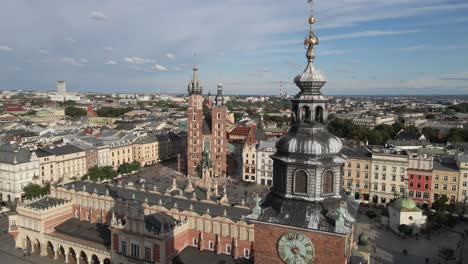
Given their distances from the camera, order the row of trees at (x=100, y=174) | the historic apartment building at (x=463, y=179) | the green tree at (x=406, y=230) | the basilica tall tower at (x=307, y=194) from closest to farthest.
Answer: the basilica tall tower at (x=307, y=194), the green tree at (x=406, y=230), the historic apartment building at (x=463, y=179), the row of trees at (x=100, y=174)

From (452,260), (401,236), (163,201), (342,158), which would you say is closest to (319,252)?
(342,158)

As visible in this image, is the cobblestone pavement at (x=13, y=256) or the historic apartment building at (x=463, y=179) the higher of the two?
the historic apartment building at (x=463, y=179)

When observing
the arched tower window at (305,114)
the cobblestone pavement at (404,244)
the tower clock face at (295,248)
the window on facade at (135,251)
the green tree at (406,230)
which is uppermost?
the arched tower window at (305,114)

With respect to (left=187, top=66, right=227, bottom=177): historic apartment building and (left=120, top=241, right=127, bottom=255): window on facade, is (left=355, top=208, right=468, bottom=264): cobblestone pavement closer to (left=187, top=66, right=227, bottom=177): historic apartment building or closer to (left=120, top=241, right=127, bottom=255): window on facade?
(left=120, top=241, right=127, bottom=255): window on facade

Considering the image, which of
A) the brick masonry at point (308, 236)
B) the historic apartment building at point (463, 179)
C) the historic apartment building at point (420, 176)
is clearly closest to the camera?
the brick masonry at point (308, 236)

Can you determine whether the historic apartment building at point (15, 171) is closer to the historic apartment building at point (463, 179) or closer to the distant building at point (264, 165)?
the distant building at point (264, 165)

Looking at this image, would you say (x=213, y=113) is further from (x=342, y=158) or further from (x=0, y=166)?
(x=342, y=158)

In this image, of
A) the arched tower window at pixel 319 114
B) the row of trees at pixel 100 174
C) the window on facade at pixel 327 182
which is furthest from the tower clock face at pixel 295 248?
the row of trees at pixel 100 174
